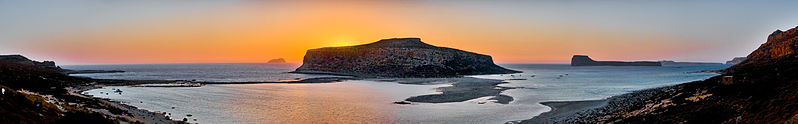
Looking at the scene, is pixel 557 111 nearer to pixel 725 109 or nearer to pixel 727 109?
pixel 725 109

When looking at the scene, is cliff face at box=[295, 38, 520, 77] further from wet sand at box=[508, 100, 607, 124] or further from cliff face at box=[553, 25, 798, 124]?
cliff face at box=[553, 25, 798, 124]

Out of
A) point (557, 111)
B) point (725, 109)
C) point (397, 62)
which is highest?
point (397, 62)

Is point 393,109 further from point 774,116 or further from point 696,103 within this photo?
point 774,116

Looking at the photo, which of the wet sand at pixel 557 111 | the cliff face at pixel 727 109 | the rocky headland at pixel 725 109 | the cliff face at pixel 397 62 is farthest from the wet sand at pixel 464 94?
the cliff face at pixel 397 62

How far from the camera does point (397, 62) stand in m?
124

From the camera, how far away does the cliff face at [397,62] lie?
389 ft

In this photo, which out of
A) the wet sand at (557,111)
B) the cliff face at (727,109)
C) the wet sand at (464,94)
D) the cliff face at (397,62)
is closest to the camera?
the cliff face at (727,109)

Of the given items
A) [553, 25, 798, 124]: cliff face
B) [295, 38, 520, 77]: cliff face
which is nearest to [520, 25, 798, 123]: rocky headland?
Answer: [553, 25, 798, 124]: cliff face

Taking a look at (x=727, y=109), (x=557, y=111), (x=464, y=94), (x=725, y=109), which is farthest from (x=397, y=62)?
(x=727, y=109)

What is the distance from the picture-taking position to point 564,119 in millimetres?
22266

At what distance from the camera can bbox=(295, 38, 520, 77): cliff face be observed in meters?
119

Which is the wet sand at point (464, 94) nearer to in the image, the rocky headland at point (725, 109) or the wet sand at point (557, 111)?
the wet sand at point (557, 111)

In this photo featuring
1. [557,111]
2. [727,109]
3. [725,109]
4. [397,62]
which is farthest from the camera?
[397,62]

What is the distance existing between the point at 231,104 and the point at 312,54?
127 m
